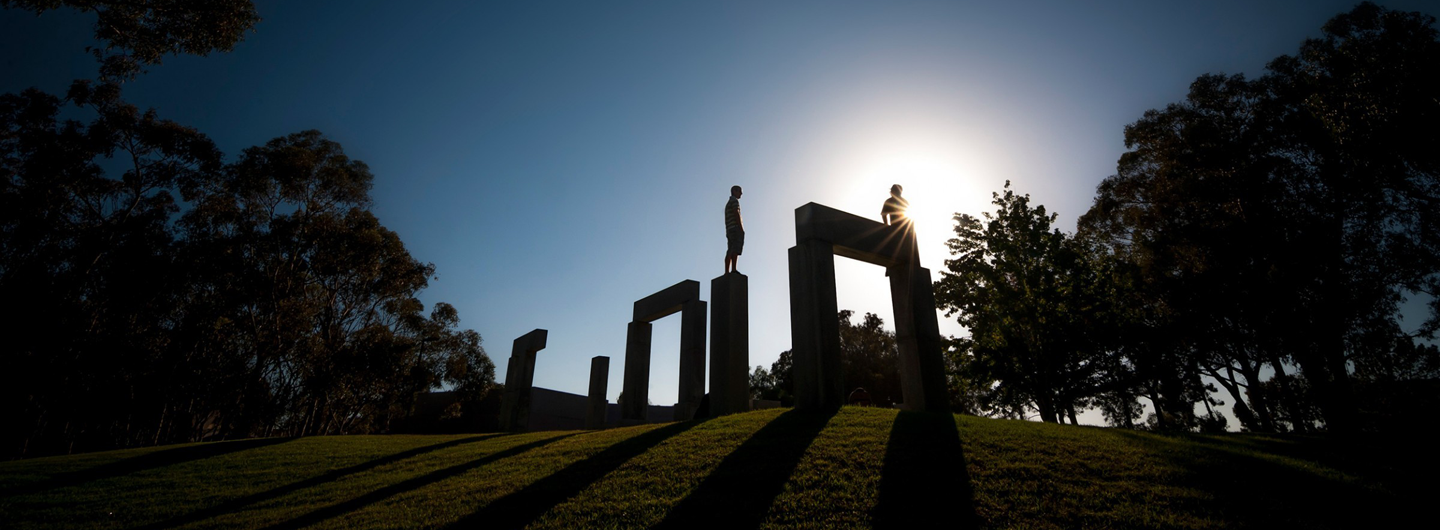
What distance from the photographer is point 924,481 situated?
5.74 meters

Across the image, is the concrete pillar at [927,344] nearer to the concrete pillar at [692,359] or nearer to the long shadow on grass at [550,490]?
the long shadow on grass at [550,490]

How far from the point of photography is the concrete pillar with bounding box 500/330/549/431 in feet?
74.4

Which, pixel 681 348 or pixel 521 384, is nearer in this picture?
pixel 681 348

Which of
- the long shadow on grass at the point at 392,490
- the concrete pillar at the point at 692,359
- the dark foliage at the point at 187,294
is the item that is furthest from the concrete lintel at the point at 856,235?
the dark foliage at the point at 187,294

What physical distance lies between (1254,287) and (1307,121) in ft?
17.6

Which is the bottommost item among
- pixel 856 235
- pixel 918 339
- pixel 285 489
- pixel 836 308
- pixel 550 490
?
pixel 285 489

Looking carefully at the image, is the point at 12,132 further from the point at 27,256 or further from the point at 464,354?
the point at 464,354

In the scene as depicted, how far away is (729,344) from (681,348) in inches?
171

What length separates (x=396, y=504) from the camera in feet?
22.0

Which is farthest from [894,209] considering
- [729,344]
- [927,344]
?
[729,344]

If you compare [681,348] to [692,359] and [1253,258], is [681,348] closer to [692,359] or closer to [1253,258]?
[692,359]

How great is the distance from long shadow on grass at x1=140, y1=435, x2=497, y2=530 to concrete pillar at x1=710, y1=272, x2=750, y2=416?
18.3 ft

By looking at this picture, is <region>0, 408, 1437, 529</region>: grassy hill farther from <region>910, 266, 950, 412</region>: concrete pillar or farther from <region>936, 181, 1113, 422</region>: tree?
<region>936, 181, 1113, 422</region>: tree

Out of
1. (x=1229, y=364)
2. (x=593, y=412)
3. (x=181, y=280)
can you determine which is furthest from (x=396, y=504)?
(x=1229, y=364)
